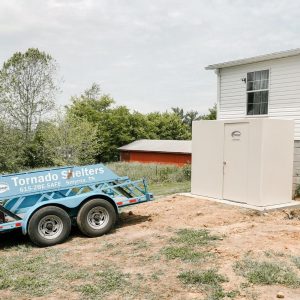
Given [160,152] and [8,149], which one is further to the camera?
[160,152]

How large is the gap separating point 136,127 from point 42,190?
4711 centimetres

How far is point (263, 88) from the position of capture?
49.6 ft

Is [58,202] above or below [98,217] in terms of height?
above

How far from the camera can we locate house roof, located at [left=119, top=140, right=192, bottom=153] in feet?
134

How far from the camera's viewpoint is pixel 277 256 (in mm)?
7449

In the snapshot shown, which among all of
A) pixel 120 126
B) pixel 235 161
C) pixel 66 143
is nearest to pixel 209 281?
pixel 235 161

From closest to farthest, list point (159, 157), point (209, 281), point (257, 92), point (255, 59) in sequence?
point (209, 281) → point (255, 59) → point (257, 92) → point (159, 157)

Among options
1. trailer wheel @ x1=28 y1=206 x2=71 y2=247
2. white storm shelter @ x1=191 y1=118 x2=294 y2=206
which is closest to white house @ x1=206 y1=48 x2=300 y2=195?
white storm shelter @ x1=191 y1=118 x2=294 y2=206

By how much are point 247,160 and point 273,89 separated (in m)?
3.63

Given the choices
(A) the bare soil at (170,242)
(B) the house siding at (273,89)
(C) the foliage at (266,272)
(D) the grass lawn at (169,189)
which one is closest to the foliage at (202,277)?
(A) the bare soil at (170,242)

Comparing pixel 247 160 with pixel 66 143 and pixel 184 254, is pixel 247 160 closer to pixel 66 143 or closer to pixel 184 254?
pixel 184 254

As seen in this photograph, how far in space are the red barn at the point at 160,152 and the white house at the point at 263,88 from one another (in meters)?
21.6

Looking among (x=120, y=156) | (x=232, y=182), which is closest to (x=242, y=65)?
(x=232, y=182)

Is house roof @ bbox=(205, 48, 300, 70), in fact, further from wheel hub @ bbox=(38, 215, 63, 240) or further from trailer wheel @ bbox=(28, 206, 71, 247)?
wheel hub @ bbox=(38, 215, 63, 240)
